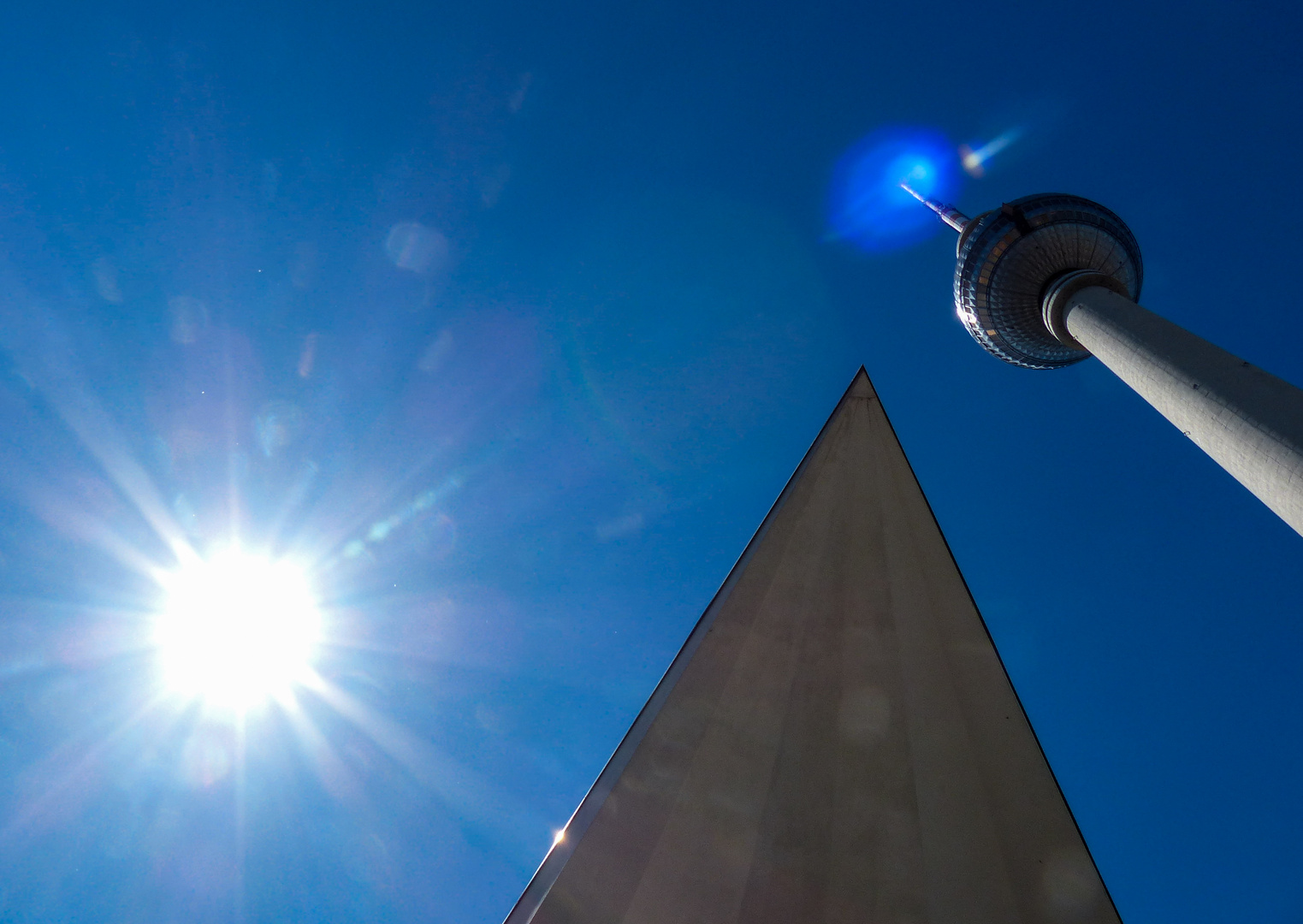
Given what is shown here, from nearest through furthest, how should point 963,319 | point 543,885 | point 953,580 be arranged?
point 543,885
point 953,580
point 963,319

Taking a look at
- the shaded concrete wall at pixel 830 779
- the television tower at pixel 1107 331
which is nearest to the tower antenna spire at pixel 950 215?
the television tower at pixel 1107 331

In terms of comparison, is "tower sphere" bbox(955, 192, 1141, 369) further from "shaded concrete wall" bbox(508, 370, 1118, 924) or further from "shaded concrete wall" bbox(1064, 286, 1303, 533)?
"shaded concrete wall" bbox(508, 370, 1118, 924)

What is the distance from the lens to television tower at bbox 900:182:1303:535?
1223cm

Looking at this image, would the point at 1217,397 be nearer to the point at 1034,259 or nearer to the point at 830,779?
the point at 830,779

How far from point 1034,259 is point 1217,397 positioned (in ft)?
47.3

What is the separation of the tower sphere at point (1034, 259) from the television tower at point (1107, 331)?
4 cm

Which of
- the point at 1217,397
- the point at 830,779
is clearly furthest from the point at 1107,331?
the point at 830,779

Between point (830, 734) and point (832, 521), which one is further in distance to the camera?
point (832, 521)

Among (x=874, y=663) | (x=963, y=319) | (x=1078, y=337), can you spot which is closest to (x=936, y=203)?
(x=963, y=319)

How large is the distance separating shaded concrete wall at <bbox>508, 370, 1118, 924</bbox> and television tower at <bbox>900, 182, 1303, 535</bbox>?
19.8 ft

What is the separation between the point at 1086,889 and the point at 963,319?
Answer: 90.8ft

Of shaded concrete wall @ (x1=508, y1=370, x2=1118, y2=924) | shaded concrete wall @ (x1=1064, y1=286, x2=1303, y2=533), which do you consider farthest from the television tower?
shaded concrete wall @ (x1=508, y1=370, x2=1118, y2=924)

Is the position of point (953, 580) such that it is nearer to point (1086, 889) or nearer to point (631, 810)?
point (1086, 889)

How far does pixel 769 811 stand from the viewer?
31.1ft
